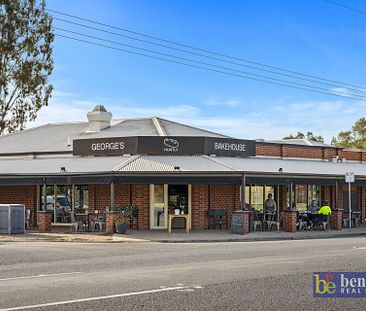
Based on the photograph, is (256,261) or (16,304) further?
(256,261)

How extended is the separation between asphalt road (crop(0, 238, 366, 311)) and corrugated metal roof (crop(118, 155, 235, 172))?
7.23 meters

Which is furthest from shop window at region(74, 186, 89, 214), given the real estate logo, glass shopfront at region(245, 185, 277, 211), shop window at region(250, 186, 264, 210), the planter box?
the real estate logo

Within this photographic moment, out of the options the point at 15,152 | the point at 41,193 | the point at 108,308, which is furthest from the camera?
the point at 15,152

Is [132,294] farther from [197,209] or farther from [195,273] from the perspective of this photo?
[197,209]

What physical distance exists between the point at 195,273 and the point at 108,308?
3.73 meters

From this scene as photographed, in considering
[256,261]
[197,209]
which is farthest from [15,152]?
[256,261]

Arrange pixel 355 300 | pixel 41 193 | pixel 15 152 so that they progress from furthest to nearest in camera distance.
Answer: pixel 15 152, pixel 41 193, pixel 355 300

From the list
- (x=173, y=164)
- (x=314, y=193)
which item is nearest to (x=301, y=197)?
(x=314, y=193)

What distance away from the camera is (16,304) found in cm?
838

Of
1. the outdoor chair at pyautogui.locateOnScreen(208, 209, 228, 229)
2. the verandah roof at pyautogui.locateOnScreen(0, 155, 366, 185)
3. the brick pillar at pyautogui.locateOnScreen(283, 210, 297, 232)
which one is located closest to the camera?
the verandah roof at pyautogui.locateOnScreen(0, 155, 366, 185)

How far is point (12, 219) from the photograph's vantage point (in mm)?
23594

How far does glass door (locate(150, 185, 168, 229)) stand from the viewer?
26.0 meters

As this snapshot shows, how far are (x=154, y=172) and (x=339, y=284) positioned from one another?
559 inches

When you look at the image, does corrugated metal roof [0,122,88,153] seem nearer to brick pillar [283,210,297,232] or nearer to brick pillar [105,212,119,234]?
brick pillar [105,212,119,234]
